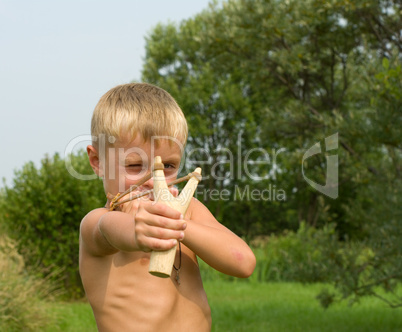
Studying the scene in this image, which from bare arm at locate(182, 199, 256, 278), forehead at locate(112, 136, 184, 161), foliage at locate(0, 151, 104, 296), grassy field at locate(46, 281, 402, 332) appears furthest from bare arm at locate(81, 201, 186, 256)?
foliage at locate(0, 151, 104, 296)

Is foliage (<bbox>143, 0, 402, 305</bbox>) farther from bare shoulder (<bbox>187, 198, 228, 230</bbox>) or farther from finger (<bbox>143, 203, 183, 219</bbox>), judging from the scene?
finger (<bbox>143, 203, 183, 219</bbox>)

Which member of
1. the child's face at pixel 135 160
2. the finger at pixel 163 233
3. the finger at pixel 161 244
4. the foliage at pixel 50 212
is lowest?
the foliage at pixel 50 212

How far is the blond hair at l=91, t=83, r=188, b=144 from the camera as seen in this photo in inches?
81.0

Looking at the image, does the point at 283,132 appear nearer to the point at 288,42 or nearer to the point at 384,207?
the point at 288,42

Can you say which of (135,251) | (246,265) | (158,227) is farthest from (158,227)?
(135,251)

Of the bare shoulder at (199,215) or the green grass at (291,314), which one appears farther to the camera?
the green grass at (291,314)

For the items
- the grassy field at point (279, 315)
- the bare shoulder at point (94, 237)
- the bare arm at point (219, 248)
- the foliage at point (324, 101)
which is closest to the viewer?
the bare arm at point (219, 248)

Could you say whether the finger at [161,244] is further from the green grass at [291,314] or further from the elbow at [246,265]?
the green grass at [291,314]

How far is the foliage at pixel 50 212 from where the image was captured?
893 centimetres

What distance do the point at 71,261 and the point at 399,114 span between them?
19.9 feet

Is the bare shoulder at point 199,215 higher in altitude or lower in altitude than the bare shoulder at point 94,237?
higher

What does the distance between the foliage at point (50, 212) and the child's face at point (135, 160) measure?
699 centimetres

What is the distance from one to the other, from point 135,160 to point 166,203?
0.68m

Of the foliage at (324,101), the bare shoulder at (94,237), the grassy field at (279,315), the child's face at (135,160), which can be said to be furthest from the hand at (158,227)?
the grassy field at (279,315)
